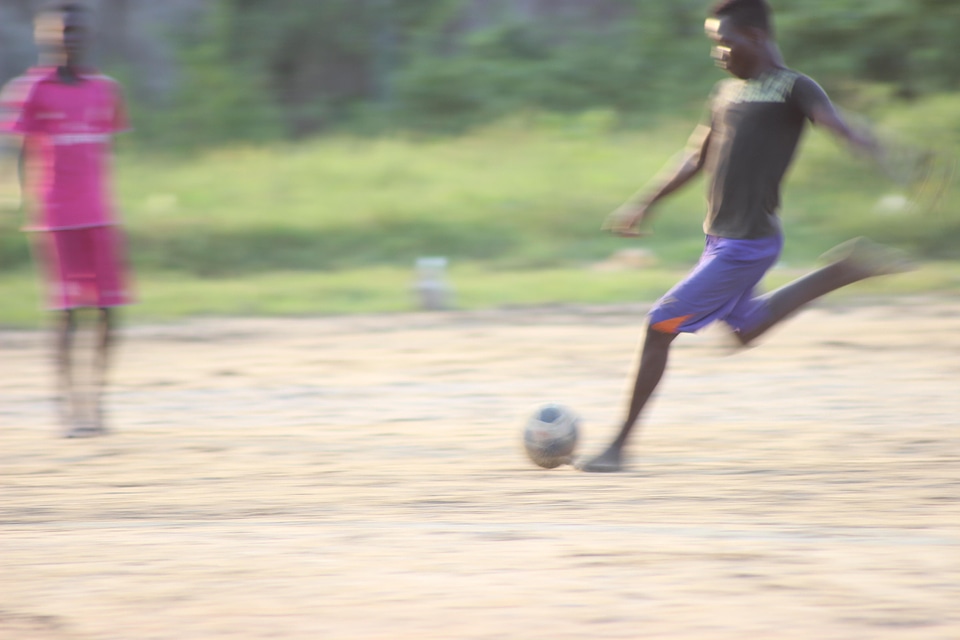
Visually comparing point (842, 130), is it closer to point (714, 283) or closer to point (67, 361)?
point (714, 283)

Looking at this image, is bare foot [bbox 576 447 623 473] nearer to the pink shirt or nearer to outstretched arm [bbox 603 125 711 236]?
outstretched arm [bbox 603 125 711 236]

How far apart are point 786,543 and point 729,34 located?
198 cm

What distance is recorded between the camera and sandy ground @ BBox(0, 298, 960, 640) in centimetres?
336

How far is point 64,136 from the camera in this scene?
6141mm

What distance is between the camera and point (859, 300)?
414 inches

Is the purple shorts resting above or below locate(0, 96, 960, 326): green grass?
above

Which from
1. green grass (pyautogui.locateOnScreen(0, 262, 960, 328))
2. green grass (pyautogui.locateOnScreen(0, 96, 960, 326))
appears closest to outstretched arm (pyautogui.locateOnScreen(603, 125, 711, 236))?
green grass (pyautogui.locateOnScreen(0, 262, 960, 328))

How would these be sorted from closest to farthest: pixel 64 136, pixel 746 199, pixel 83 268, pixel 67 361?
pixel 746 199, pixel 64 136, pixel 83 268, pixel 67 361

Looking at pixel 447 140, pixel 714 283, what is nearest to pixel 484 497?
pixel 714 283

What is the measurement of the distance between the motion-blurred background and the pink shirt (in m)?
0.31

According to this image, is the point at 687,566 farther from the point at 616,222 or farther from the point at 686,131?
the point at 686,131

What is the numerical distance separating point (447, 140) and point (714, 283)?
13948mm

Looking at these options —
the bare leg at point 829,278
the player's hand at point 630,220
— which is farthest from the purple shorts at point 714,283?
the player's hand at point 630,220

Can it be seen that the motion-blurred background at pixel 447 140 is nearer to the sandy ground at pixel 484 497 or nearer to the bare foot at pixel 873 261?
the sandy ground at pixel 484 497
